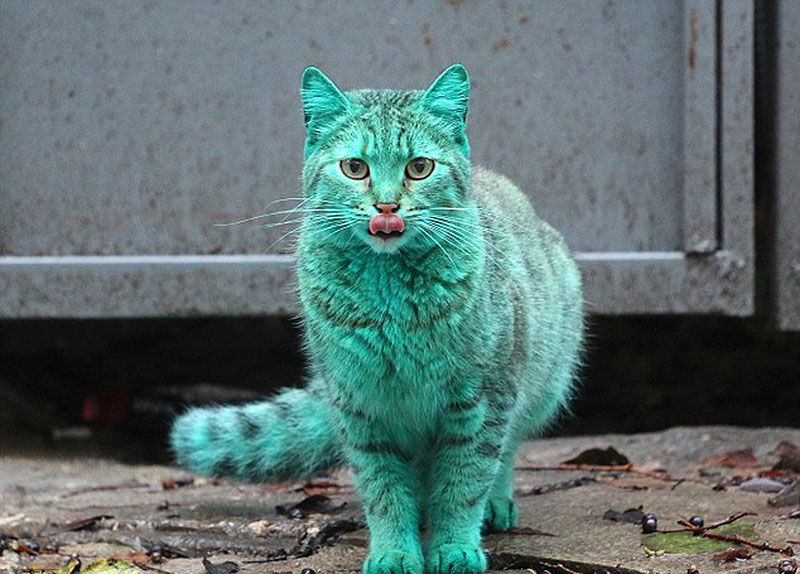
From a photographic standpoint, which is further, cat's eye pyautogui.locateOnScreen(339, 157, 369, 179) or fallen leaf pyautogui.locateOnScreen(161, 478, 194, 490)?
fallen leaf pyautogui.locateOnScreen(161, 478, 194, 490)

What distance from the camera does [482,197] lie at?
10.6 feet

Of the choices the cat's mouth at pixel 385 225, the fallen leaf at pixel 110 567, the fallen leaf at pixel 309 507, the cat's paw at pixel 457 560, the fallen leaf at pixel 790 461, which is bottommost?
the fallen leaf at pixel 790 461

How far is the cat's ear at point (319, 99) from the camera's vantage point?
2.79 metres

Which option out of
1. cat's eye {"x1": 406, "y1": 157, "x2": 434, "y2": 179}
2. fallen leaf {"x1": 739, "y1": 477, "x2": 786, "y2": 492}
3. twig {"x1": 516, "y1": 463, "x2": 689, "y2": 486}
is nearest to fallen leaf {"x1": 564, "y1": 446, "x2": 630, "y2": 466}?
twig {"x1": 516, "y1": 463, "x2": 689, "y2": 486}

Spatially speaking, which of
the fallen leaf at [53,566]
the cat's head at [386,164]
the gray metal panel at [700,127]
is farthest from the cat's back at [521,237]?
the fallen leaf at [53,566]

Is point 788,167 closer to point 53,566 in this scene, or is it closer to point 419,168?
point 419,168

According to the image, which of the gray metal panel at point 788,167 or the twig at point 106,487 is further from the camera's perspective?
the gray metal panel at point 788,167

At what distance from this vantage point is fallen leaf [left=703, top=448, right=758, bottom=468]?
4.01 metres

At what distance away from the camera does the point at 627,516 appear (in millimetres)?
3209

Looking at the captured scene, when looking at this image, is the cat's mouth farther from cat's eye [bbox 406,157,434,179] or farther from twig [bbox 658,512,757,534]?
twig [bbox 658,512,757,534]

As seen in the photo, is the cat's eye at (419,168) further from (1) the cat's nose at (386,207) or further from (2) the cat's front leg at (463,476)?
(2) the cat's front leg at (463,476)

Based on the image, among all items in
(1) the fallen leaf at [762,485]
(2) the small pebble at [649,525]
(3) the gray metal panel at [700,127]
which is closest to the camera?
(2) the small pebble at [649,525]

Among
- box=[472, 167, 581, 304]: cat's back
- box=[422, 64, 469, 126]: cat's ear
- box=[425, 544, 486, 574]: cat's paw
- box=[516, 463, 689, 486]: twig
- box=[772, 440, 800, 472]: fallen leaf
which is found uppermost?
box=[422, 64, 469, 126]: cat's ear

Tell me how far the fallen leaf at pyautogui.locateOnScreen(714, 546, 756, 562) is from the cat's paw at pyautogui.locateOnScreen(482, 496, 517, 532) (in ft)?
1.96
